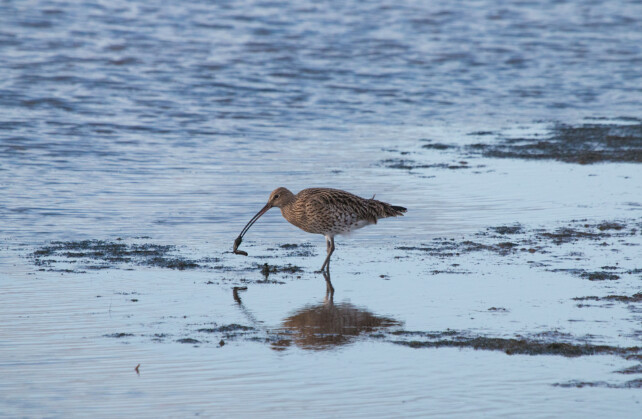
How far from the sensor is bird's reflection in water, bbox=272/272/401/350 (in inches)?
262

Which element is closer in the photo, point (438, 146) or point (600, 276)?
point (600, 276)

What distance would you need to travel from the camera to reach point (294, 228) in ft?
33.7

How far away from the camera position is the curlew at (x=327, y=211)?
905cm

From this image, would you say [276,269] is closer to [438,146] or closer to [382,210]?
[382,210]

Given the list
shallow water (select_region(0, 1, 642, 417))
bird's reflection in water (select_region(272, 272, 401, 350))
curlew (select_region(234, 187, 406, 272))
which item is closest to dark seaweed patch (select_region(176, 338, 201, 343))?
shallow water (select_region(0, 1, 642, 417))

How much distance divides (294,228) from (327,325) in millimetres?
3241

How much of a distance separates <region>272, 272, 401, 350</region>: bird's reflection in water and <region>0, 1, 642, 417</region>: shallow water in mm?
25

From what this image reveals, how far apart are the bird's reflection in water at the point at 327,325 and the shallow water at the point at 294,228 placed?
0.03m

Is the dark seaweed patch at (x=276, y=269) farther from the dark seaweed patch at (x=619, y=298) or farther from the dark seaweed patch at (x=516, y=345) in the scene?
the dark seaweed patch at (x=619, y=298)

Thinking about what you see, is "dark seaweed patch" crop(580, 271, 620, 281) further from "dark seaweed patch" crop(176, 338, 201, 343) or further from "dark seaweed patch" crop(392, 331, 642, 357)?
"dark seaweed patch" crop(176, 338, 201, 343)

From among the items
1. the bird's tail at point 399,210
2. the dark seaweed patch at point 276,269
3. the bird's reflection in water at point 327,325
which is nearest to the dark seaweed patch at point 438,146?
the bird's tail at point 399,210

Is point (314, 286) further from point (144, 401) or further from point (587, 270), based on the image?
point (144, 401)

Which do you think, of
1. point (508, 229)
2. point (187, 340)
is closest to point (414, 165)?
point (508, 229)

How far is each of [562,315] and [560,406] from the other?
1661mm
